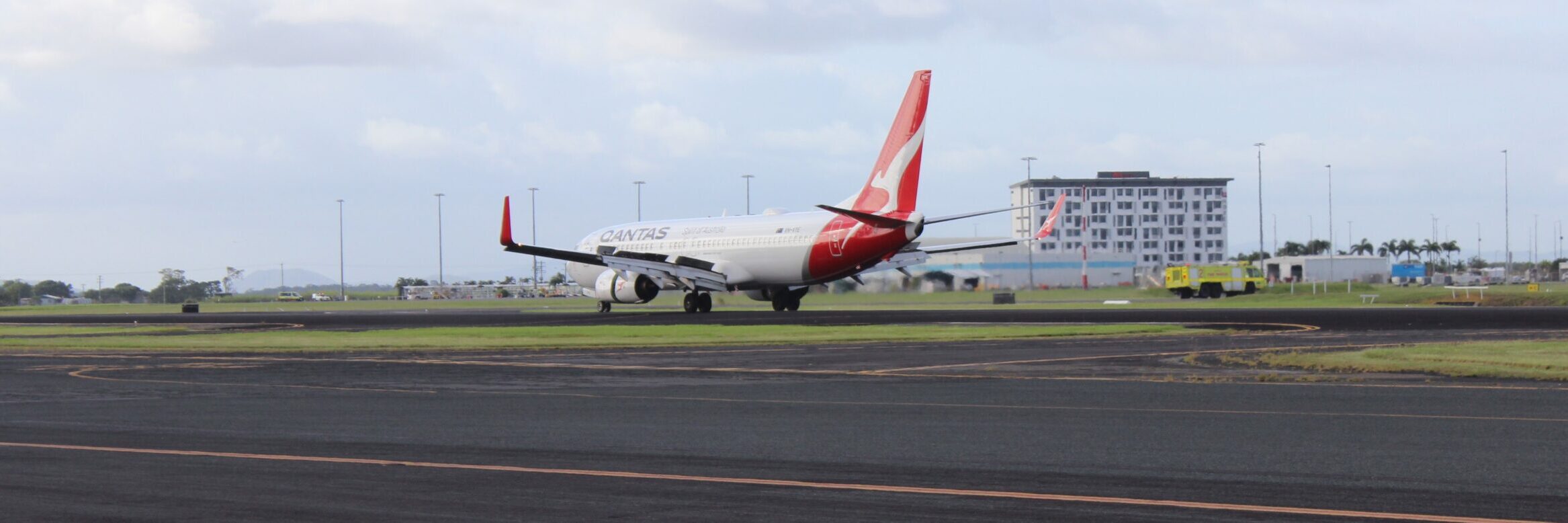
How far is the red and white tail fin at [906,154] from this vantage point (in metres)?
43.3

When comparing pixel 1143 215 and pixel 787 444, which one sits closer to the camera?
pixel 787 444

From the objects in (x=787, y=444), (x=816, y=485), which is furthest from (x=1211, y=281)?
(x=816, y=485)

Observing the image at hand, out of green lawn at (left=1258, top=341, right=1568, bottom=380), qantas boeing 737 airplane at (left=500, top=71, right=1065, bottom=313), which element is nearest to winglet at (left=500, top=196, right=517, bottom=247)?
qantas boeing 737 airplane at (left=500, top=71, right=1065, bottom=313)

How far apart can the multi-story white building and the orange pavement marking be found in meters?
158

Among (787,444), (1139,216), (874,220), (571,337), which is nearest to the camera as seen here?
(787,444)

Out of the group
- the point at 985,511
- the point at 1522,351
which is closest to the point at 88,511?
the point at 985,511

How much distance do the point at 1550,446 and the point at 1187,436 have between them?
2737 millimetres

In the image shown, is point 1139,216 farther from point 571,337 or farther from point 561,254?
point 571,337

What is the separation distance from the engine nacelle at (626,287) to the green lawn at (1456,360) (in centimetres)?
2973

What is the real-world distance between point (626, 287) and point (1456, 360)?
3365cm

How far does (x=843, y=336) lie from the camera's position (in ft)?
105

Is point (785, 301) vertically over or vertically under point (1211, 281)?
under

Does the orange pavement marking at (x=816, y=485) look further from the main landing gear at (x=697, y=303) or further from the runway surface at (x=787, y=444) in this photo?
the main landing gear at (x=697, y=303)

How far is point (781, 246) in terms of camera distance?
156ft
